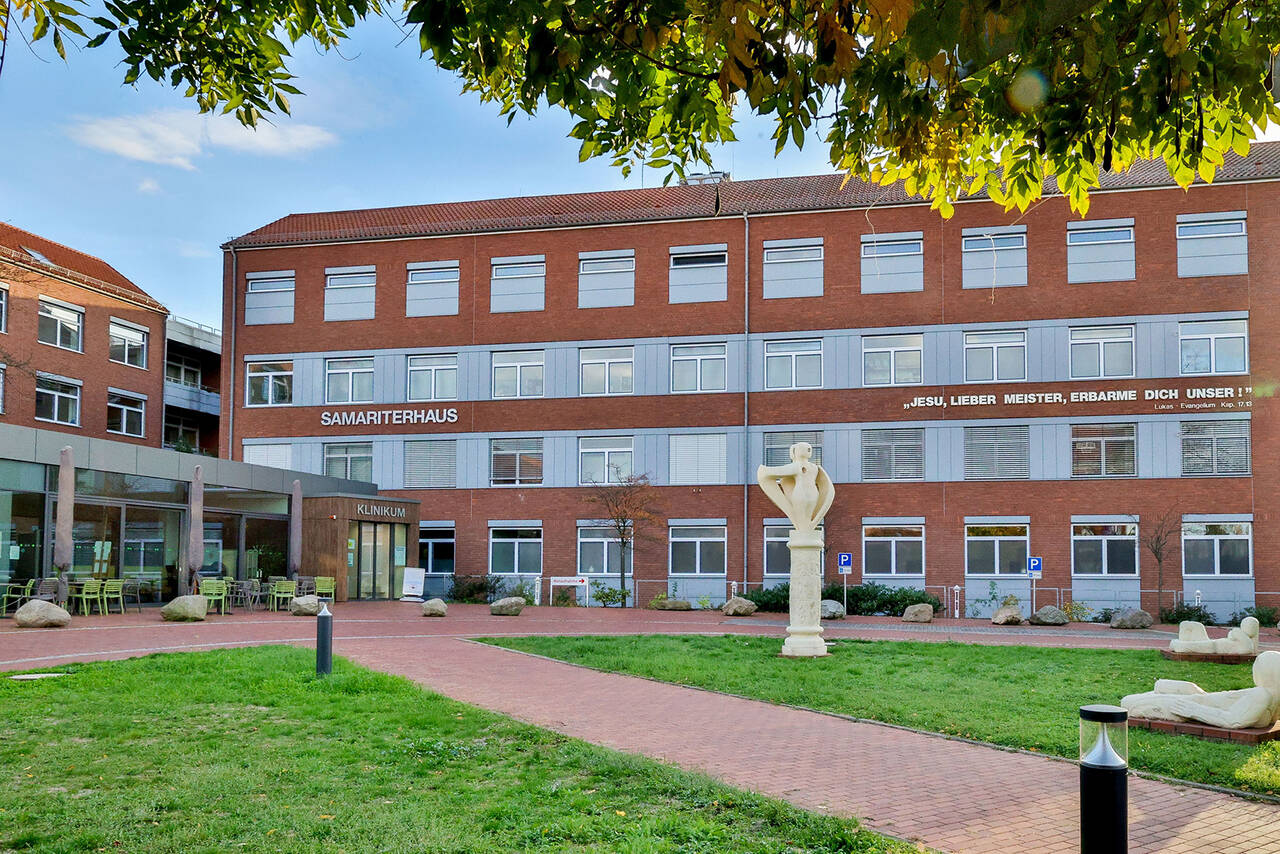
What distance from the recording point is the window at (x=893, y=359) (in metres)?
35.5

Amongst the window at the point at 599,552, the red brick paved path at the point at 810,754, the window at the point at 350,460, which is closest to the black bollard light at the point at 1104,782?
the red brick paved path at the point at 810,754

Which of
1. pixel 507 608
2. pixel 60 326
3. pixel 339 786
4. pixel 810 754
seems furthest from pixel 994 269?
pixel 339 786

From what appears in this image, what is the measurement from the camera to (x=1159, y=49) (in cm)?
613

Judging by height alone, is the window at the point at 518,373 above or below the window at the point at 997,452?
above

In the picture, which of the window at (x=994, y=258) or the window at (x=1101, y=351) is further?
the window at (x=994, y=258)

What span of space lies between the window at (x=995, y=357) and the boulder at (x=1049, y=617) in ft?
24.5

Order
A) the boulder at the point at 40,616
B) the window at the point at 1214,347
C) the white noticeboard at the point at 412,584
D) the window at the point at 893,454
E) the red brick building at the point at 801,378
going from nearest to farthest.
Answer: the boulder at the point at 40,616 → the window at the point at 1214,347 → the red brick building at the point at 801,378 → the white noticeboard at the point at 412,584 → the window at the point at 893,454

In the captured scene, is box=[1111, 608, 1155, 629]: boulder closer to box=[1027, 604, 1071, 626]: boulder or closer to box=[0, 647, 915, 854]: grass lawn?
box=[1027, 604, 1071, 626]: boulder

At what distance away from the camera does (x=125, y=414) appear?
139ft

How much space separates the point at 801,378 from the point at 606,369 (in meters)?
6.24

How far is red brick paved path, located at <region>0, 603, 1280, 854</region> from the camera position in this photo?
680 cm

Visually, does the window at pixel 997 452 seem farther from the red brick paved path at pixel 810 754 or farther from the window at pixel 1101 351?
the red brick paved path at pixel 810 754

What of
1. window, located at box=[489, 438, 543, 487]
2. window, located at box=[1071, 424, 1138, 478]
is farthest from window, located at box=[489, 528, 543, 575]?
window, located at box=[1071, 424, 1138, 478]

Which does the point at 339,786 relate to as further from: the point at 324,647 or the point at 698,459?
the point at 698,459
